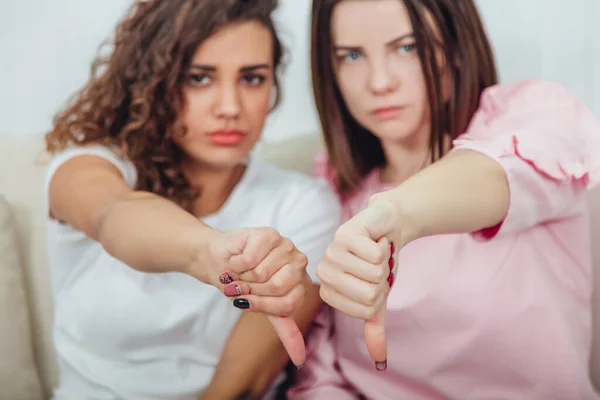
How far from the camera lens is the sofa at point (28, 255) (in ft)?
2.57

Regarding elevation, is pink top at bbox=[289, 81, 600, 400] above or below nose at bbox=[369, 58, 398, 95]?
Answer: below

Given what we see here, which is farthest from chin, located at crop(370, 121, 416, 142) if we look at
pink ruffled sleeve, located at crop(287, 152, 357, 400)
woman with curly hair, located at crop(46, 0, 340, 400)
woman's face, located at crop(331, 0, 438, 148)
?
pink ruffled sleeve, located at crop(287, 152, 357, 400)

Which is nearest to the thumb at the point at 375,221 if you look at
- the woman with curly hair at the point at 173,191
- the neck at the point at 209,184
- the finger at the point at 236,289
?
Answer: the finger at the point at 236,289

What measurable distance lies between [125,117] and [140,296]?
0.21 meters

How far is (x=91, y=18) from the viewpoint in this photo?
77 centimetres

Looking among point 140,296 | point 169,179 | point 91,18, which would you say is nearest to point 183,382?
point 140,296

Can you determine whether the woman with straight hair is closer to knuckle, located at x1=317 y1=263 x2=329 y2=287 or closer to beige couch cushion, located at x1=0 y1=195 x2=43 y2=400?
knuckle, located at x1=317 y1=263 x2=329 y2=287

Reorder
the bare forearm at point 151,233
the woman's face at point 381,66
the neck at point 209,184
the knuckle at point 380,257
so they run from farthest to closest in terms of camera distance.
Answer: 1. the neck at point 209,184
2. the woman's face at point 381,66
3. the bare forearm at point 151,233
4. the knuckle at point 380,257

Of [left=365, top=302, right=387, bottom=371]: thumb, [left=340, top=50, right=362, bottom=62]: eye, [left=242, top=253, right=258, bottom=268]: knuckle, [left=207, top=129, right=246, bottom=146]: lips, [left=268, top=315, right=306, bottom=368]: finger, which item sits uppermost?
[left=340, top=50, right=362, bottom=62]: eye

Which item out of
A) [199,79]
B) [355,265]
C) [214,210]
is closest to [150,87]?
[199,79]

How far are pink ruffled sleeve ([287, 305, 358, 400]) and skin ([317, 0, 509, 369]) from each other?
0.66ft

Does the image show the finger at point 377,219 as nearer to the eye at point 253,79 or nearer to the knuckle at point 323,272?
the knuckle at point 323,272

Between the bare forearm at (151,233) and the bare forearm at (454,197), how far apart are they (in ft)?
0.56

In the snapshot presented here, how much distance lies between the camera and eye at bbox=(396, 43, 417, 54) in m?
0.65
